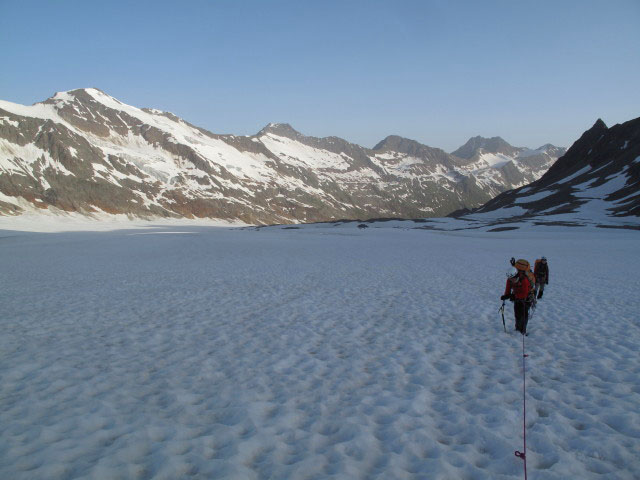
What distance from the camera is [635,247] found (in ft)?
119

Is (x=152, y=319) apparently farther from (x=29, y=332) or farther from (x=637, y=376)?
(x=637, y=376)

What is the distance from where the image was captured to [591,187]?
9806cm

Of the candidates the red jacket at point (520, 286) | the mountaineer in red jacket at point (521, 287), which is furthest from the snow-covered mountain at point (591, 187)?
the red jacket at point (520, 286)

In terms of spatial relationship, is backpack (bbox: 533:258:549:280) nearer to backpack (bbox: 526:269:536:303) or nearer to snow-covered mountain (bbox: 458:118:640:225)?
backpack (bbox: 526:269:536:303)

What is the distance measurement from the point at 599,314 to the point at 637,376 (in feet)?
19.7

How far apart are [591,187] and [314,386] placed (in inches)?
4550

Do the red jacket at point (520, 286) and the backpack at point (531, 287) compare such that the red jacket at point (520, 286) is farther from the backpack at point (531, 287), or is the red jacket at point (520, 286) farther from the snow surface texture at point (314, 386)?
the snow surface texture at point (314, 386)

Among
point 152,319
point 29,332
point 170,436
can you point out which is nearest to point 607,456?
point 170,436

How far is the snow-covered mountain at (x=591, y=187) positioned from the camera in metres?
73.8

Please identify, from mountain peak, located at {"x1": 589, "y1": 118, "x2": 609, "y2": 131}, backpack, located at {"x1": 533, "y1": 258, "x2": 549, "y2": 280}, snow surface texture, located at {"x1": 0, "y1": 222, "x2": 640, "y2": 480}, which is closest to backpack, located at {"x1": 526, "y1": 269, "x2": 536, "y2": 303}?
snow surface texture, located at {"x1": 0, "y1": 222, "x2": 640, "y2": 480}

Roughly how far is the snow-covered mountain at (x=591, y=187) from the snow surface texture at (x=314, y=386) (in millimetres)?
66214

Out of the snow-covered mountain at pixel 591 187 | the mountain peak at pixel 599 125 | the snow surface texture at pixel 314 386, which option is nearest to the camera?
the snow surface texture at pixel 314 386

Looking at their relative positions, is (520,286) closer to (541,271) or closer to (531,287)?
(531,287)

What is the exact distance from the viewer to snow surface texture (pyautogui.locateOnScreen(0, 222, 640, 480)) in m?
5.53
